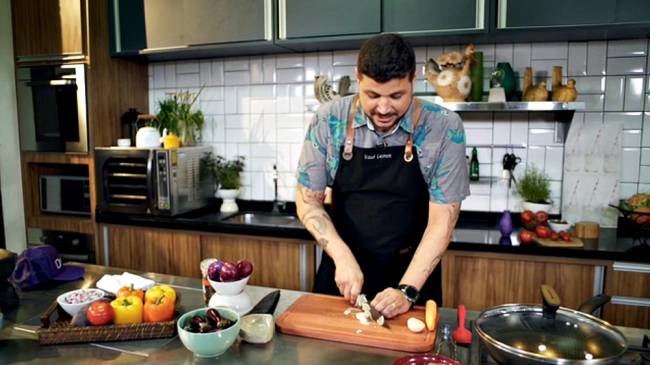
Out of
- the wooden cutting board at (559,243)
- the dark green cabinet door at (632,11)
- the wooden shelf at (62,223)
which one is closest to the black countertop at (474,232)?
the wooden cutting board at (559,243)

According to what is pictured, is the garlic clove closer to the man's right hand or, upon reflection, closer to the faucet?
the man's right hand

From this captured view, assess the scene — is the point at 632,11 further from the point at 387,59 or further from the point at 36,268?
the point at 36,268

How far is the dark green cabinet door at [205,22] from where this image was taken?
2881 mm

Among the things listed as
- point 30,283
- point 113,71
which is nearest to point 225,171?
point 113,71

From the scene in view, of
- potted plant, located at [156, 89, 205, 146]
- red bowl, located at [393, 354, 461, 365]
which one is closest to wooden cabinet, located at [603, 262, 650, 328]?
red bowl, located at [393, 354, 461, 365]

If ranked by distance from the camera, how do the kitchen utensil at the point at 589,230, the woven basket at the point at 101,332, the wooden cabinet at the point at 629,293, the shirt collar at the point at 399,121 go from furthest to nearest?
the kitchen utensil at the point at 589,230 < the wooden cabinet at the point at 629,293 < the shirt collar at the point at 399,121 < the woven basket at the point at 101,332

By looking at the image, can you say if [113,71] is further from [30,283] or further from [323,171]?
[323,171]

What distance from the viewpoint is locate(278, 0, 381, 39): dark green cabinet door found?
2686mm

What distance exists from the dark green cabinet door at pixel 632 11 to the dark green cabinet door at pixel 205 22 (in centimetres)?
180

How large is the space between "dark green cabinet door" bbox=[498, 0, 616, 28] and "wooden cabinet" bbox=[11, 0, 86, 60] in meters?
2.51

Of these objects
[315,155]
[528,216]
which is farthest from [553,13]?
[315,155]

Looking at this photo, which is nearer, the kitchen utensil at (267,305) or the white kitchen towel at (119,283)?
the kitchen utensil at (267,305)

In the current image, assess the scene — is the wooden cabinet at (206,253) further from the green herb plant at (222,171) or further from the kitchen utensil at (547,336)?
the kitchen utensil at (547,336)

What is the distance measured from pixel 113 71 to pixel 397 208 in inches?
94.8
